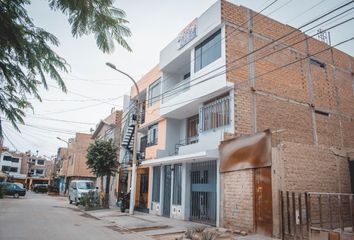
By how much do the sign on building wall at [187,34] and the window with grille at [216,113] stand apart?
13.8 feet

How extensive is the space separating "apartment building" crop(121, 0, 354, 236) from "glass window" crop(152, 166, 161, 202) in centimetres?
7

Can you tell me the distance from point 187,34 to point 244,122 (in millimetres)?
6902

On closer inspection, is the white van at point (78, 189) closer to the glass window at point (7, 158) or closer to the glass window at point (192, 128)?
the glass window at point (192, 128)

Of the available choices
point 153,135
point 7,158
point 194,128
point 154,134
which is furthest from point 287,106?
point 7,158

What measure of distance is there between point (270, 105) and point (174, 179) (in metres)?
6.99

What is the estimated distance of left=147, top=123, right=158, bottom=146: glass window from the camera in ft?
71.4

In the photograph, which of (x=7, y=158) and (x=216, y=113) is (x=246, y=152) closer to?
(x=216, y=113)

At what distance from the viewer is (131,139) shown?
2520 cm

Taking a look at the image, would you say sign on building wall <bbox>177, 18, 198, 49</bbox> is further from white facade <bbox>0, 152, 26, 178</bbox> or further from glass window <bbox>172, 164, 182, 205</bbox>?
white facade <bbox>0, 152, 26, 178</bbox>

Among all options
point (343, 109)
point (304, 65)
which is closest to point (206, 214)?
point (304, 65)

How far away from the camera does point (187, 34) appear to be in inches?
699

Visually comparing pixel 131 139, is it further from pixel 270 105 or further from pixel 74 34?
pixel 74 34

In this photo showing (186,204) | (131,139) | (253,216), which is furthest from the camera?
(131,139)

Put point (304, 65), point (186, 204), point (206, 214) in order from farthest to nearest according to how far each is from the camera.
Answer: point (304, 65) → point (186, 204) → point (206, 214)
